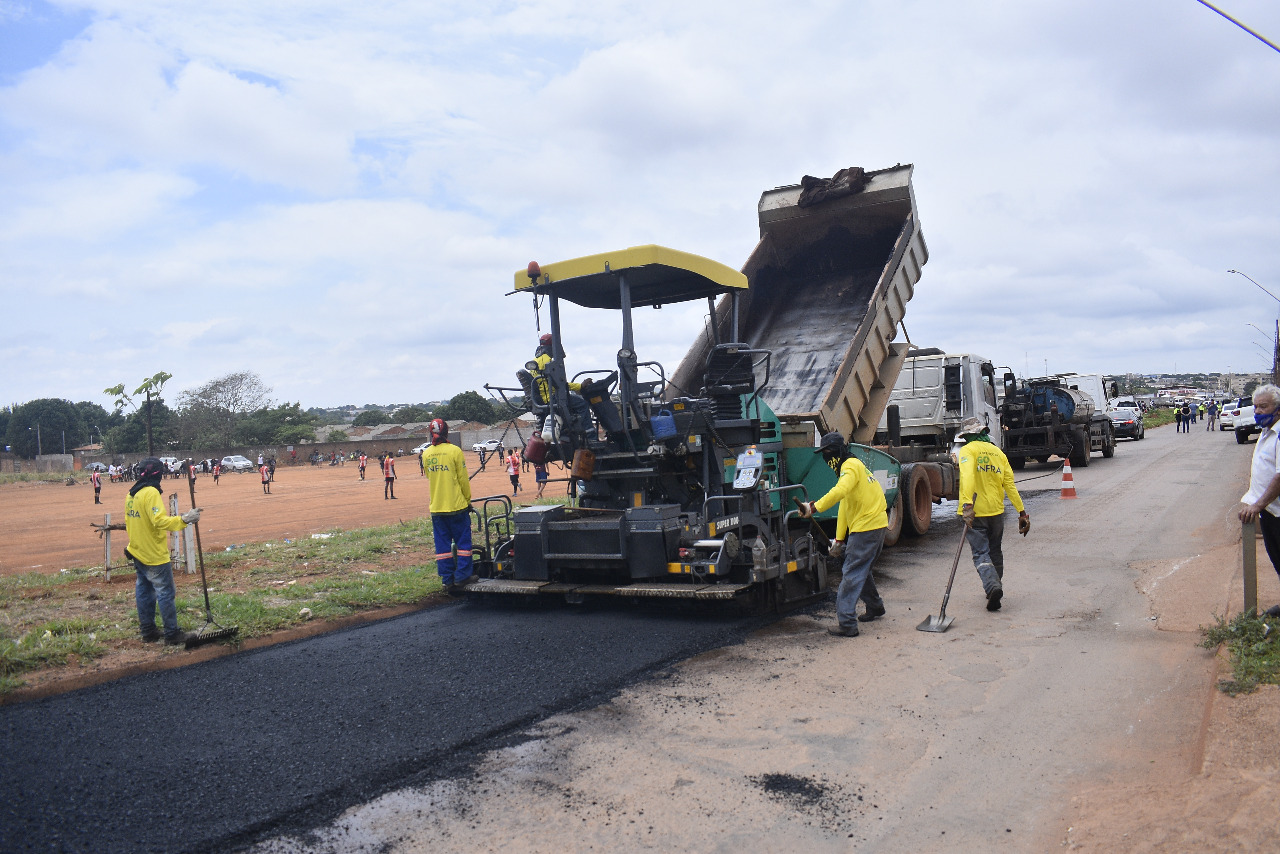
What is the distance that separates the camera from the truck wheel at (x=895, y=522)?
950cm

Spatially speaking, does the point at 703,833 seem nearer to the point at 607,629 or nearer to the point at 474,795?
the point at 474,795

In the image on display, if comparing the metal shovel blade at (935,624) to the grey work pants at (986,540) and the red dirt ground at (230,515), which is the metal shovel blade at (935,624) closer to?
the grey work pants at (986,540)

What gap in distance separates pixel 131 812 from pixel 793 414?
6194mm

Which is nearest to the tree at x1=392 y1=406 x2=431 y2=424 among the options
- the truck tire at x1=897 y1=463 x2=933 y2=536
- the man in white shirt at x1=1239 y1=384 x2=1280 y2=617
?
the truck tire at x1=897 y1=463 x2=933 y2=536

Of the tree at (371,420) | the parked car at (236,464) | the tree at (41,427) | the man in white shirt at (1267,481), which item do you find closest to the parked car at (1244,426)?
the man in white shirt at (1267,481)

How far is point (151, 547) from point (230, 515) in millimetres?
17211

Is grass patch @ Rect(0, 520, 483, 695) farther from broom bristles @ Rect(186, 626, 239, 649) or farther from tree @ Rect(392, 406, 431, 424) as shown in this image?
tree @ Rect(392, 406, 431, 424)

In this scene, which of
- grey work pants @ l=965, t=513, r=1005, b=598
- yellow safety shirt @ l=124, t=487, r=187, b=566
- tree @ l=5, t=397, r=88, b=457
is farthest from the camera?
tree @ l=5, t=397, r=88, b=457

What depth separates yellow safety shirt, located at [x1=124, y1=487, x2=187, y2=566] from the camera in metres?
6.07

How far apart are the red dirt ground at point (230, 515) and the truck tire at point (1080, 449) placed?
12133 mm

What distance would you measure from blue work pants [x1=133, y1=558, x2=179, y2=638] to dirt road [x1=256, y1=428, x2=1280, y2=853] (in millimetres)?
3351

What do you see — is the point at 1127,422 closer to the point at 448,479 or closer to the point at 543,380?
the point at 543,380

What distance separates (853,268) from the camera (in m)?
10.3

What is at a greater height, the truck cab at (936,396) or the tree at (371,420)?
the tree at (371,420)
